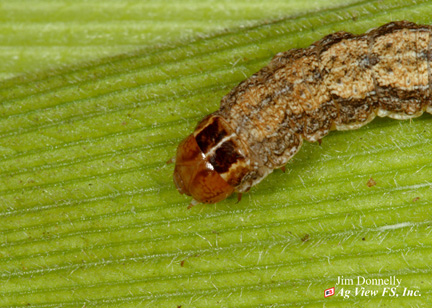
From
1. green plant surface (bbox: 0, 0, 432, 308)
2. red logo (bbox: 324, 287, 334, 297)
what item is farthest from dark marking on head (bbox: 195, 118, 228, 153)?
red logo (bbox: 324, 287, 334, 297)

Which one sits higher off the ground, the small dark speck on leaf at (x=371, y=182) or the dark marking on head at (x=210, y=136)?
the dark marking on head at (x=210, y=136)

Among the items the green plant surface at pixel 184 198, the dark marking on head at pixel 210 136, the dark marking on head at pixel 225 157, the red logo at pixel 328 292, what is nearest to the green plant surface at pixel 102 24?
the green plant surface at pixel 184 198

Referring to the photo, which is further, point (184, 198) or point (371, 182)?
point (184, 198)

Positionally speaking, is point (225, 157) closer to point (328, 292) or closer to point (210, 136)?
point (210, 136)

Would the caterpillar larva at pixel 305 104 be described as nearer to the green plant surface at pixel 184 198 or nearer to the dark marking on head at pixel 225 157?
the dark marking on head at pixel 225 157

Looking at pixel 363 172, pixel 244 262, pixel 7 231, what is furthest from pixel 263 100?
pixel 7 231

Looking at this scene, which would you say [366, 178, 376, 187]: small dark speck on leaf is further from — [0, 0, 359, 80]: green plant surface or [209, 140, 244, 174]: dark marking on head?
[0, 0, 359, 80]: green plant surface

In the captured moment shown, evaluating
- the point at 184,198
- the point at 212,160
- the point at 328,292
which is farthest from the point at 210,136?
the point at 328,292
